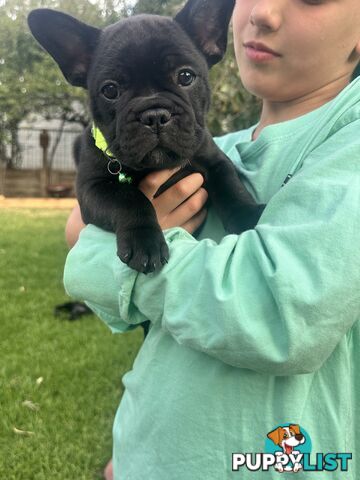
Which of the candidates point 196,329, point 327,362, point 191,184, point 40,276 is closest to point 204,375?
point 196,329

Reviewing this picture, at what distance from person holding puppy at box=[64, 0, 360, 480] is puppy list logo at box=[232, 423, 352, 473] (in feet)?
0.06

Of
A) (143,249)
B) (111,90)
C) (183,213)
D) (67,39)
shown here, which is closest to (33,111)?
(67,39)

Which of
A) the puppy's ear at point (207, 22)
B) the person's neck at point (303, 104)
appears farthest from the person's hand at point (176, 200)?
the puppy's ear at point (207, 22)

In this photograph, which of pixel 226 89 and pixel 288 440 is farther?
pixel 226 89

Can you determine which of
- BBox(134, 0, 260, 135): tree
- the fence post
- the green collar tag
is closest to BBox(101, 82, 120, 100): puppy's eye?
the green collar tag

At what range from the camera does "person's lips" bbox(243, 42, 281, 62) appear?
1702 millimetres

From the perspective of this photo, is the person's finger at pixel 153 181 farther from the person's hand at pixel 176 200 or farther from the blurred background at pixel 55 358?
the blurred background at pixel 55 358

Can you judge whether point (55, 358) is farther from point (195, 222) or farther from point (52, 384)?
point (195, 222)

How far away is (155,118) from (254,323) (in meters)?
0.78

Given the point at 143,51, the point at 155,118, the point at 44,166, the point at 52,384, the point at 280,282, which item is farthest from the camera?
the point at 44,166

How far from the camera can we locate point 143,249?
1.40 m

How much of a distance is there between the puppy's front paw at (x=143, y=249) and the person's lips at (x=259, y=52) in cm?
69

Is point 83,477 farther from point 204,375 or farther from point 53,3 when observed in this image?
point 53,3

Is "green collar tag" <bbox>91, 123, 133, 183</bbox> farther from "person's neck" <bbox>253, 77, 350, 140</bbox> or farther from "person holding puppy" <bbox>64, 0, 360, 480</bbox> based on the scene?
"person's neck" <bbox>253, 77, 350, 140</bbox>
